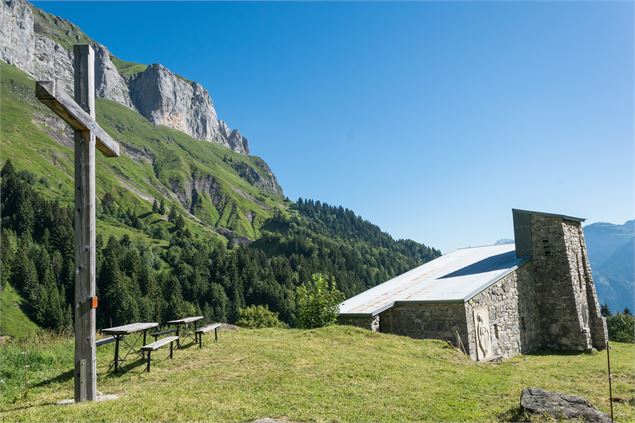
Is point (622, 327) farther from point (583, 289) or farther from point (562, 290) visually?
point (562, 290)

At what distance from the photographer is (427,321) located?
67.2ft

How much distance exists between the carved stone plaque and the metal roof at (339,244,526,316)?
3.66 ft

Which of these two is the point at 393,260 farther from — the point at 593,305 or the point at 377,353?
the point at 377,353

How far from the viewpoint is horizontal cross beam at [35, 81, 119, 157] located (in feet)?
25.9

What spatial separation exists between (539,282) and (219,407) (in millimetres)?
23116

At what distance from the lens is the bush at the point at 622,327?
2066 inches

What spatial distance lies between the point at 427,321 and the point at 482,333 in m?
2.64

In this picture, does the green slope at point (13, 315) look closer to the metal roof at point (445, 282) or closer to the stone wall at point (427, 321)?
the metal roof at point (445, 282)

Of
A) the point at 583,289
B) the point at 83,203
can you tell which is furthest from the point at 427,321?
the point at 83,203

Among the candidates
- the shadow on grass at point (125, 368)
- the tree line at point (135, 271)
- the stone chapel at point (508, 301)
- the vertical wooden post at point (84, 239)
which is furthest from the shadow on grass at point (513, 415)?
the tree line at point (135, 271)

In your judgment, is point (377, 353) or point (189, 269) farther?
point (189, 269)

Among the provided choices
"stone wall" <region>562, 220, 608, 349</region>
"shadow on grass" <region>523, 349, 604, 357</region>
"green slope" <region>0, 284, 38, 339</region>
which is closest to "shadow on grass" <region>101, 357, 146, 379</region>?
"shadow on grass" <region>523, 349, 604, 357</region>

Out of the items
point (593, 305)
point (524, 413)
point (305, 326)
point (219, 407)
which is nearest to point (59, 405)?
point (219, 407)

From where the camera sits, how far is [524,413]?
7.70 m
